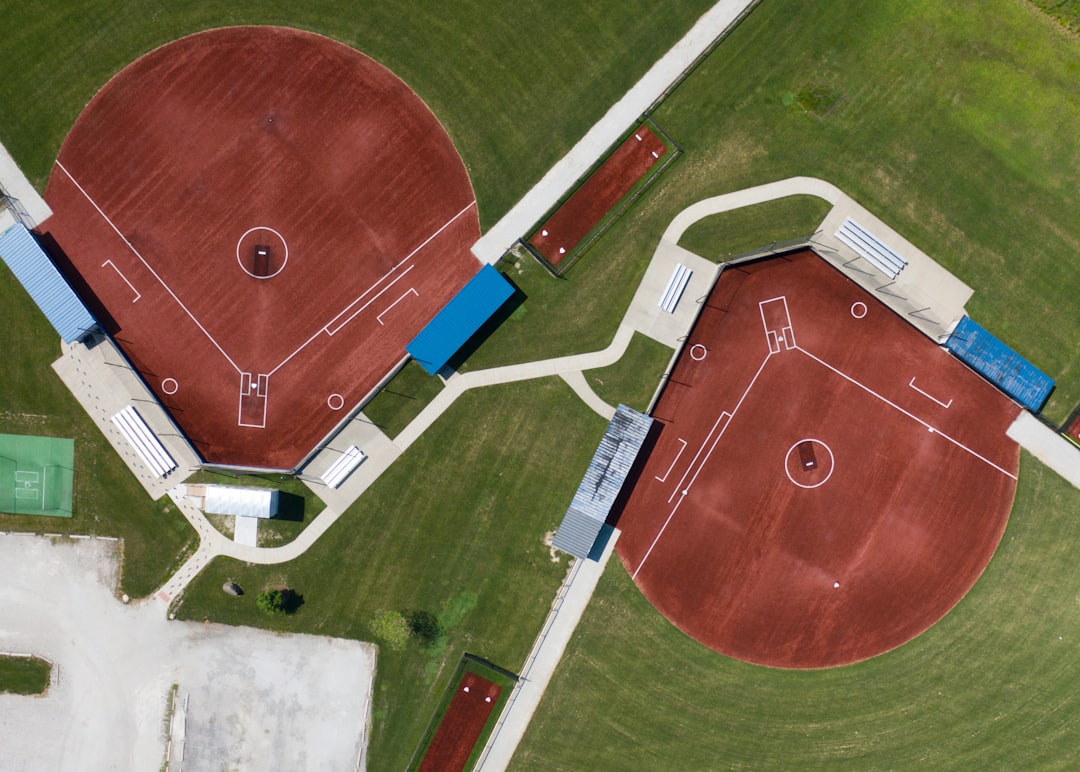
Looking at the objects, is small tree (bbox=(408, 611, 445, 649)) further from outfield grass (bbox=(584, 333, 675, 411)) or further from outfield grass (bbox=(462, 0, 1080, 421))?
outfield grass (bbox=(584, 333, 675, 411))

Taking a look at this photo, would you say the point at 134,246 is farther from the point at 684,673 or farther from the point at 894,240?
the point at 894,240

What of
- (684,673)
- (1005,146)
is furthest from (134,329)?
(1005,146)

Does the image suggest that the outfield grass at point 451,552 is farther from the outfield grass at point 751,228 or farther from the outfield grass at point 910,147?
the outfield grass at point 751,228

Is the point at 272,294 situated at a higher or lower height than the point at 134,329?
higher

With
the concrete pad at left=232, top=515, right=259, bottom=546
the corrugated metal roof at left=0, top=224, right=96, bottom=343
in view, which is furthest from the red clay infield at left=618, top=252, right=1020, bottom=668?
the corrugated metal roof at left=0, top=224, right=96, bottom=343

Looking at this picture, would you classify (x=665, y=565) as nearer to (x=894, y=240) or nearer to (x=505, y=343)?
(x=505, y=343)

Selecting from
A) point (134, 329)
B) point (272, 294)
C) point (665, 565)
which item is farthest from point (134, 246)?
point (665, 565)

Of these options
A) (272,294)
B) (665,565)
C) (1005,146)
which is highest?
(1005,146)
